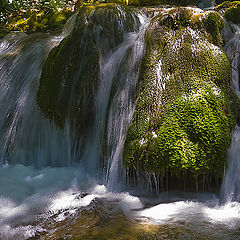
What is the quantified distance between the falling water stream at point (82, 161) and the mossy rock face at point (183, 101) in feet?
0.76

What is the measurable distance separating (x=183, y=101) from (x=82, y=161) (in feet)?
6.38

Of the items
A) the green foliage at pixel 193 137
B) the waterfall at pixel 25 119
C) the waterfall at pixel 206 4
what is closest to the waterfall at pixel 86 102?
the waterfall at pixel 25 119

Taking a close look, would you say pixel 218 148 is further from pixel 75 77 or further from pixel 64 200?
pixel 75 77

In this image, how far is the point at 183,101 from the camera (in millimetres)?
3807

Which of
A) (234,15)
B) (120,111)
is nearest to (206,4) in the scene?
(234,15)

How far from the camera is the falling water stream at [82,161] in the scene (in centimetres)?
307

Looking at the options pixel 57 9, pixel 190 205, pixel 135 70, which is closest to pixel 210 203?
pixel 190 205

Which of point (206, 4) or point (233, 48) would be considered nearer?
point (233, 48)

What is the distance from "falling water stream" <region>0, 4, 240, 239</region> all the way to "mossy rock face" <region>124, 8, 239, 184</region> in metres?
0.23

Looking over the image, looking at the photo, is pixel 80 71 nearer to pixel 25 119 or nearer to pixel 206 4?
pixel 25 119

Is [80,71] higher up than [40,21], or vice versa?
[40,21]

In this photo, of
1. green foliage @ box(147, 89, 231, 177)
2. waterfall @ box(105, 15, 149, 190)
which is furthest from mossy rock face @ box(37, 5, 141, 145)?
green foliage @ box(147, 89, 231, 177)

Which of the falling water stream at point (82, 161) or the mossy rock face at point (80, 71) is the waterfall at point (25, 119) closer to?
the falling water stream at point (82, 161)

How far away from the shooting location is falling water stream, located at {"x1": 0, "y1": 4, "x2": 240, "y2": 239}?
10.1 ft
